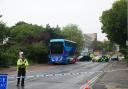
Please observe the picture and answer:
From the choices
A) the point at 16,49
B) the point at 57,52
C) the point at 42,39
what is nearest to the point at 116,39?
the point at 42,39

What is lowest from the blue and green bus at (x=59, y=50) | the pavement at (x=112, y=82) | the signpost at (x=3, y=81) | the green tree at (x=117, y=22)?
the pavement at (x=112, y=82)

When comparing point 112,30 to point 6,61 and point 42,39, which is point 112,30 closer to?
point 42,39

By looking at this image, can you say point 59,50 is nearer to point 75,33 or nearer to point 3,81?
point 3,81

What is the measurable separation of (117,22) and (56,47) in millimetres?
18151

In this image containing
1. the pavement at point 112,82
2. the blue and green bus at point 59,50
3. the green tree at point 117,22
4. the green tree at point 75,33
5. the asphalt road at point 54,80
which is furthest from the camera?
the green tree at point 75,33

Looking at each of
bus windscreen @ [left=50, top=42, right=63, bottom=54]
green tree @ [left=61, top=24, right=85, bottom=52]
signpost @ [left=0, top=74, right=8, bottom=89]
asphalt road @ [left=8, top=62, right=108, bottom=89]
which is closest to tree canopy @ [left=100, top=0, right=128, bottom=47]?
bus windscreen @ [left=50, top=42, right=63, bottom=54]

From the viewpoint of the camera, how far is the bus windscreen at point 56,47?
173 feet

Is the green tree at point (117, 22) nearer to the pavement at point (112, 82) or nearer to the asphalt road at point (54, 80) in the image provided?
the asphalt road at point (54, 80)

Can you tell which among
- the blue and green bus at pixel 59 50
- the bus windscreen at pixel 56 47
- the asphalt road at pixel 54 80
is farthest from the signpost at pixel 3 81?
the bus windscreen at pixel 56 47

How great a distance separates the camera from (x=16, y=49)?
50.9 meters

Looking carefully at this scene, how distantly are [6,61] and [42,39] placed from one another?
64.7 ft

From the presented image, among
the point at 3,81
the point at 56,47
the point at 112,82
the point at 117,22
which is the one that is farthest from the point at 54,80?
the point at 117,22

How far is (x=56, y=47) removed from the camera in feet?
175

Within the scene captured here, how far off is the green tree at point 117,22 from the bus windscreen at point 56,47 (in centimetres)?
1715
